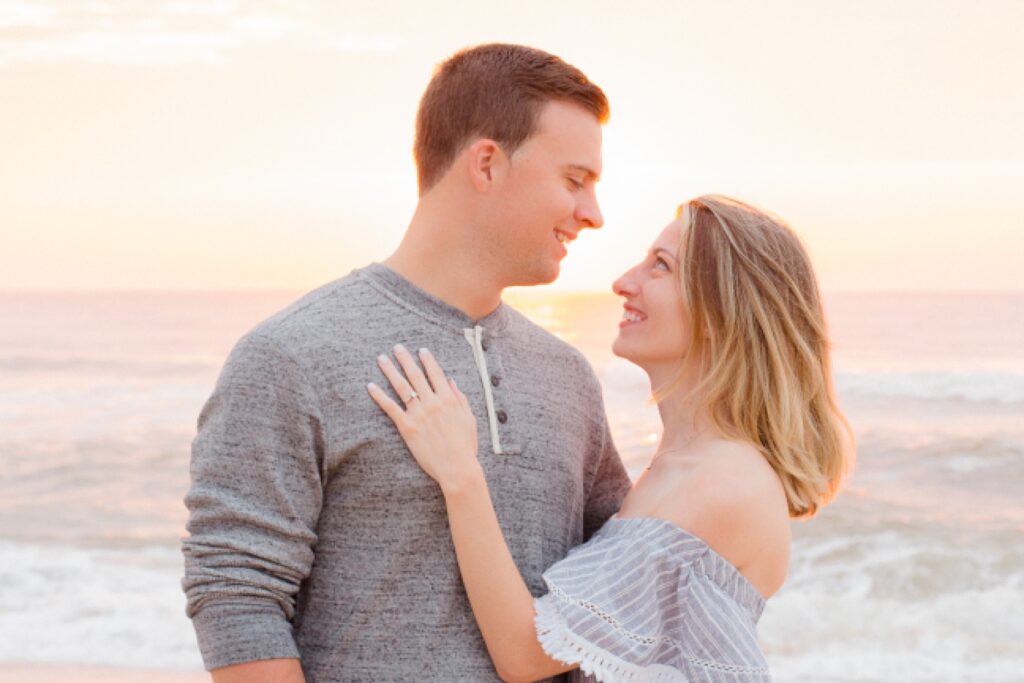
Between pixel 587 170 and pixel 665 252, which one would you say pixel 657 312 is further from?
pixel 587 170

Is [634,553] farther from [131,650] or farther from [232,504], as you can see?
[131,650]

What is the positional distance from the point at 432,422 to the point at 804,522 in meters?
8.43

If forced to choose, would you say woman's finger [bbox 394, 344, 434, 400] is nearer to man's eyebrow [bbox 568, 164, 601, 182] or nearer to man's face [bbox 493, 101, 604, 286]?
man's face [bbox 493, 101, 604, 286]

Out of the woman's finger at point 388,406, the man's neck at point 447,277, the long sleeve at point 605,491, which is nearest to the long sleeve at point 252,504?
the woman's finger at point 388,406

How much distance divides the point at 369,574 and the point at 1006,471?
11776 millimetres

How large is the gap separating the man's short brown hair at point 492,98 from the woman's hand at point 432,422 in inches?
19.0

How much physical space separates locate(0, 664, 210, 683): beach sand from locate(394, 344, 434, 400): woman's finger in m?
4.67

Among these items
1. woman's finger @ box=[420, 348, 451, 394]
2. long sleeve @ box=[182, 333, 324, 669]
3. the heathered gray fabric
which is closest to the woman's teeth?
the heathered gray fabric

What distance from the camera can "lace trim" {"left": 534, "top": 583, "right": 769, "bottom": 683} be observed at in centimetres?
242

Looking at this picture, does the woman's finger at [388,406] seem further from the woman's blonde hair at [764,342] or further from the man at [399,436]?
the woman's blonde hair at [764,342]

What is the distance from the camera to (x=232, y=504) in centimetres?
224

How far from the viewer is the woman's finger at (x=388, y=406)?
2.40 m

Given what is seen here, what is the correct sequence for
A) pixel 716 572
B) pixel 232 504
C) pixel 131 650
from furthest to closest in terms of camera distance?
1. pixel 131 650
2. pixel 716 572
3. pixel 232 504

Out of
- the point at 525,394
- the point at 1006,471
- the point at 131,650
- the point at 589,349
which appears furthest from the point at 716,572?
the point at 589,349
